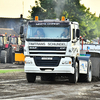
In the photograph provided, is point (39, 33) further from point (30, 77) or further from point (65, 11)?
point (65, 11)

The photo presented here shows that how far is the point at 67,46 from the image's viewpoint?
51.7 feet

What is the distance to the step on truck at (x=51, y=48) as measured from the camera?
15828 millimetres

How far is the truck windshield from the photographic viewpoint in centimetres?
1597

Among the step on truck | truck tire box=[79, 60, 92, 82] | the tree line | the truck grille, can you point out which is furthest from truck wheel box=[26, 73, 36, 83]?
the tree line

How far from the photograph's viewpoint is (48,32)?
1609cm

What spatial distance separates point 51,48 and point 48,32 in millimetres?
746

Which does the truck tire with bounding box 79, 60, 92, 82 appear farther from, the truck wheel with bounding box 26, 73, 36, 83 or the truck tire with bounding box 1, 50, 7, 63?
the truck tire with bounding box 1, 50, 7, 63

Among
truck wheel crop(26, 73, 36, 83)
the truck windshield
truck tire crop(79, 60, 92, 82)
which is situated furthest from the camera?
truck tire crop(79, 60, 92, 82)

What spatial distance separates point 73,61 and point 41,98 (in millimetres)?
5213

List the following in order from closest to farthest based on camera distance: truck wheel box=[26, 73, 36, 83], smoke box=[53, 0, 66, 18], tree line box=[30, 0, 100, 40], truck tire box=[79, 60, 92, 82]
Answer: truck wheel box=[26, 73, 36, 83] → truck tire box=[79, 60, 92, 82] → smoke box=[53, 0, 66, 18] → tree line box=[30, 0, 100, 40]

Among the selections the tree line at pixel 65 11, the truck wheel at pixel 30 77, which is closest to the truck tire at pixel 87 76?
the truck wheel at pixel 30 77

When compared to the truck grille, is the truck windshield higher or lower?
higher

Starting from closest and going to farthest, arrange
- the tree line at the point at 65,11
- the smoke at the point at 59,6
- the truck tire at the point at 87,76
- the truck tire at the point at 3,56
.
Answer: the truck tire at the point at 87,76 → the truck tire at the point at 3,56 → the smoke at the point at 59,6 → the tree line at the point at 65,11

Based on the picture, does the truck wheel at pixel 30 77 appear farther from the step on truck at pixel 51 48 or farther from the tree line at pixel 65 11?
the tree line at pixel 65 11
